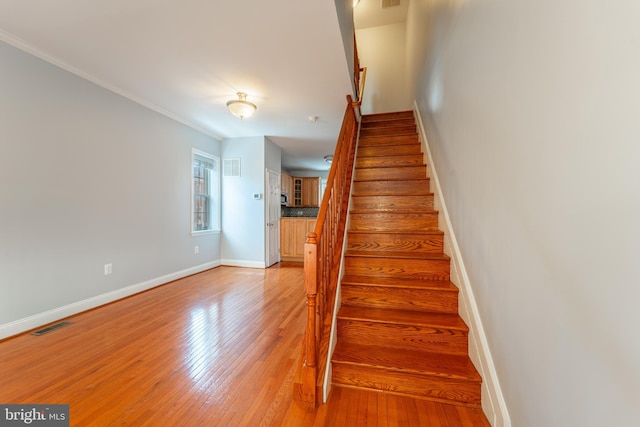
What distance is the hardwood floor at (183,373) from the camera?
1348mm

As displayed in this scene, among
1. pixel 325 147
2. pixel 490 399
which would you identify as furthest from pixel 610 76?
pixel 325 147

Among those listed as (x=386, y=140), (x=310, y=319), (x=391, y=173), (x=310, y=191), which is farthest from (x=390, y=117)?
(x=310, y=191)

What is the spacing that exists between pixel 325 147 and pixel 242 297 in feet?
12.3

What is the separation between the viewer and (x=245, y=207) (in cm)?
495

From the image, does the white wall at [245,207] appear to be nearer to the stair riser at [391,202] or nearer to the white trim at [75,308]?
the white trim at [75,308]

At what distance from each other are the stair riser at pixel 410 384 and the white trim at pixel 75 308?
2.82 m

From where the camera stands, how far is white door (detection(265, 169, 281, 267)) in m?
5.09

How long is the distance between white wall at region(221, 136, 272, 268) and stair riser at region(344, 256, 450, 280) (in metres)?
3.09

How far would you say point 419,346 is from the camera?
5.39 feet

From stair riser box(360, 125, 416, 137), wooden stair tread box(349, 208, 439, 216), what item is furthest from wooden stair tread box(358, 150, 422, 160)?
wooden stair tread box(349, 208, 439, 216)

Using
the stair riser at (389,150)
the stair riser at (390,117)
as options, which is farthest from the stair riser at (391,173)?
the stair riser at (390,117)

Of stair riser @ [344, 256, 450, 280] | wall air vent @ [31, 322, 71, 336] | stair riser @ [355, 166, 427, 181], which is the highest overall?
stair riser @ [355, 166, 427, 181]

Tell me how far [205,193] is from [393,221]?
3839 millimetres

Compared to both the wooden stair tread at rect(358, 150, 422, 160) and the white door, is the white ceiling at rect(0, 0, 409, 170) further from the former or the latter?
the white door
